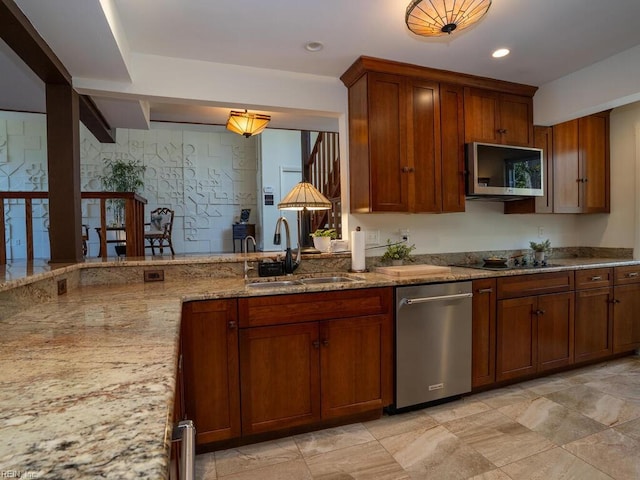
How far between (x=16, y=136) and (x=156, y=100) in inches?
217

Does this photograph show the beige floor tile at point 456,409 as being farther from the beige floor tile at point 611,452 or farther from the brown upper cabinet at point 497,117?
the brown upper cabinet at point 497,117

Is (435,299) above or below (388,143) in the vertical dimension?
below

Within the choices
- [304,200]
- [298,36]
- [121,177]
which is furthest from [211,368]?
[121,177]

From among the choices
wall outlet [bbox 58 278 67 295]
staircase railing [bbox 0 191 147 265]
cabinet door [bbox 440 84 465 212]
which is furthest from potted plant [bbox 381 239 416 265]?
staircase railing [bbox 0 191 147 265]

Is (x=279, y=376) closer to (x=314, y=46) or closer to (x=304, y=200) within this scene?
(x=304, y=200)

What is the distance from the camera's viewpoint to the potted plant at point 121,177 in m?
6.48

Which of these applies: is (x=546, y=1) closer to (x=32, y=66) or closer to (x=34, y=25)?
(x=34, y=25)

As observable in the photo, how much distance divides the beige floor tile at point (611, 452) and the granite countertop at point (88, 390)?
219 centimetres

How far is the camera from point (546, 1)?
1.97 m

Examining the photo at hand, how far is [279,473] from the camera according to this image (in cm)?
185

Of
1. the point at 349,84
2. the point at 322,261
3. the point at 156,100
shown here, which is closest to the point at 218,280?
the point at 322,261

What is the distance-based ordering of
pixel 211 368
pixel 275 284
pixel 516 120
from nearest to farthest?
1. pixel 211 368
2. pixel 275 284
3. pixel 516 120

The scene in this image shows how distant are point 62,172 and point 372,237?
226 centimetres


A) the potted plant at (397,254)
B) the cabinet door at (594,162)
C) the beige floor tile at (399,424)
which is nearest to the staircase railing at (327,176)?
the potted plant at (397,254)
